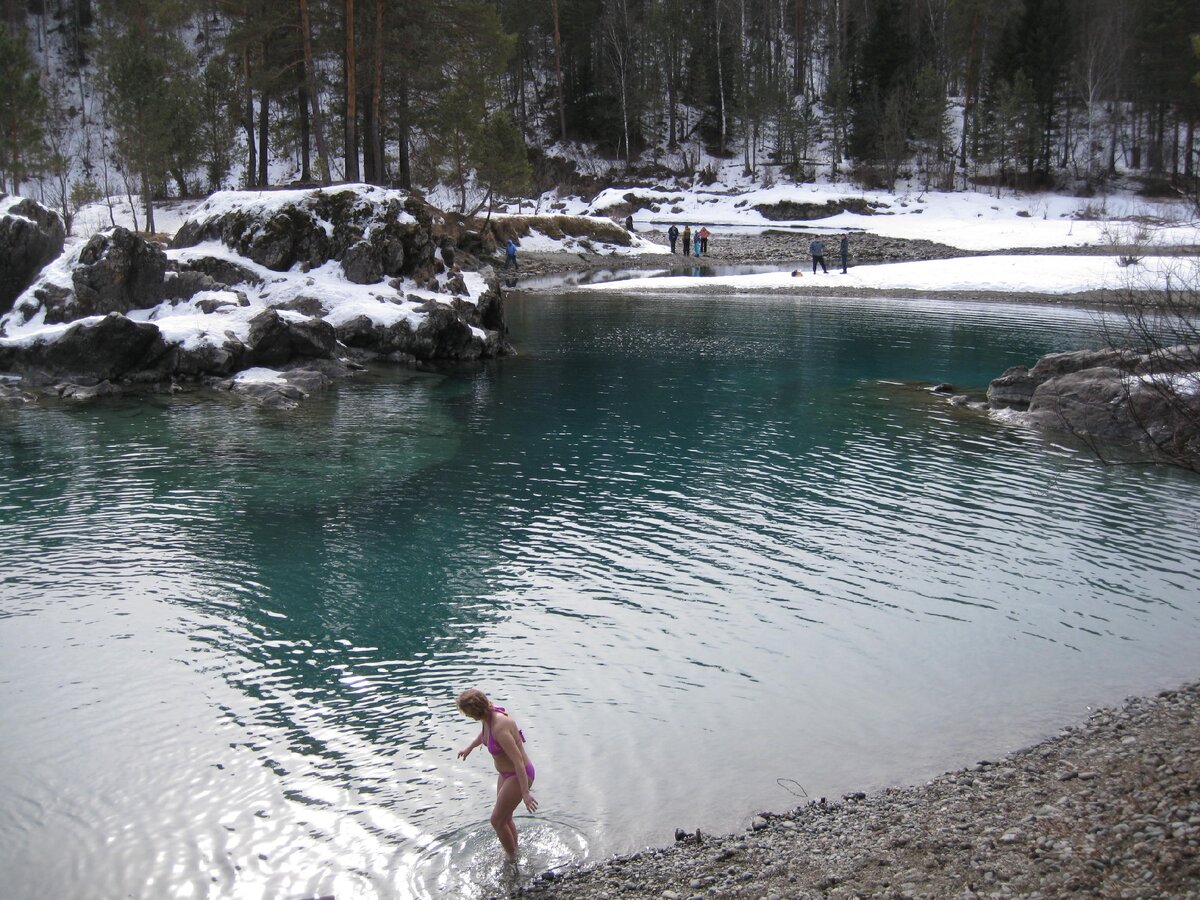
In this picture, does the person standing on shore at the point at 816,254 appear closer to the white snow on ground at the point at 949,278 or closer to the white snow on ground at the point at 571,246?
the white snow on ground at the point at 949,278

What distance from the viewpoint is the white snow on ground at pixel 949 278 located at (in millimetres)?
44406

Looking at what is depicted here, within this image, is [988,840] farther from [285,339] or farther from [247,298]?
[247,298]

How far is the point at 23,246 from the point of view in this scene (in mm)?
28422

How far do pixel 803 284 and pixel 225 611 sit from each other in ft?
139

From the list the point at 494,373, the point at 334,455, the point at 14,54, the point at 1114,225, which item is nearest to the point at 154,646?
the point at 334,455

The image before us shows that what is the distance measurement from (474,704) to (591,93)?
90.1m

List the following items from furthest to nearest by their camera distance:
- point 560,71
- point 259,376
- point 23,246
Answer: point 560,71 < point 23,246 < point 259,376

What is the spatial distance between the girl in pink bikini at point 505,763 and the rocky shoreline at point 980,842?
18.5 inches

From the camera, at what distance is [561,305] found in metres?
45.0

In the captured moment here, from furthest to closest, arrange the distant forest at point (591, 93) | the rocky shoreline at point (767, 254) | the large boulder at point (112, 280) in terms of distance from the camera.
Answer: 1. the rocky shoreline at point (767, 254)
2. the distant forest at point (591, 93)
3. the large boulder at point (112, 280)

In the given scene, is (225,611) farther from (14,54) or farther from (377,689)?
(14,54)

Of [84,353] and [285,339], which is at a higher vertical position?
[285,339]

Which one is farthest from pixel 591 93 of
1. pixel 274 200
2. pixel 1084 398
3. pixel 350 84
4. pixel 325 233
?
pixel 1084 398

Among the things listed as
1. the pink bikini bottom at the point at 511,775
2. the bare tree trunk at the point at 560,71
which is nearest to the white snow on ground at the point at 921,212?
the bare tree trunk at the point at 560,71
